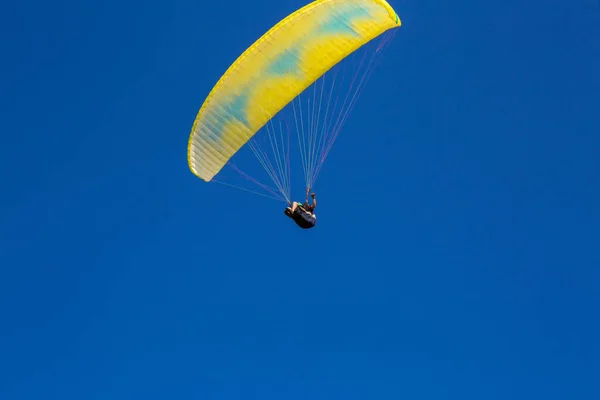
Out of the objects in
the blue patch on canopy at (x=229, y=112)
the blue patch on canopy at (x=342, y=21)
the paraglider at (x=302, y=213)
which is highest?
the blue patch on canopy at (x=342, y=21)

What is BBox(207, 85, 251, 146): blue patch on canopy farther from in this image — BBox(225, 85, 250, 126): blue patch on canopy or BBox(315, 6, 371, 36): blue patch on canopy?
BBox(315, 6, 371, 36): blue patch on canopy

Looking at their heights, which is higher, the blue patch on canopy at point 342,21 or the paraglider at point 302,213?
Answer: the blue patch on canopy at point 342,21

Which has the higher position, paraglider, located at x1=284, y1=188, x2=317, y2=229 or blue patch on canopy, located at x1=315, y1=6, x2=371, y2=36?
blue patch on canopy, located at x1=315, y1=6, x2=371, y2=36

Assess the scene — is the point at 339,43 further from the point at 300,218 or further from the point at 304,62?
the point at 300,218

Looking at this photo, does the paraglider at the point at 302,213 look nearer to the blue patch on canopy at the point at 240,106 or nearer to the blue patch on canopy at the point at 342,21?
the blue patch on canopy at the point at 240,106

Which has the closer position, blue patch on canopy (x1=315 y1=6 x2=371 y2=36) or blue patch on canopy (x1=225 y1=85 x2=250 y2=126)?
blue patch on canopy (x1=315 y1=6 x2=371 y2=36)

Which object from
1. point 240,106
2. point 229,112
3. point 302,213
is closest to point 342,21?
point 240,106

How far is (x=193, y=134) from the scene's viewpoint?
1136 inches

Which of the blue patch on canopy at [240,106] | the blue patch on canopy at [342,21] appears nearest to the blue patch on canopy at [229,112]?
the blue patch on canopy at [240,106]

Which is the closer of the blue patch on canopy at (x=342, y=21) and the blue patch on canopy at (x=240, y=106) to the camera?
the blue patch on canopy at (x=342, y=21)

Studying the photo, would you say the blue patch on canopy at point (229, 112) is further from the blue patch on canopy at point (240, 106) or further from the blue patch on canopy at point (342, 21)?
the blue patch on canopy at point (342, 21)

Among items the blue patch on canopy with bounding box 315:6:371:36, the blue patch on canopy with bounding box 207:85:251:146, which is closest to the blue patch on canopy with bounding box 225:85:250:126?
the blue patch on canopy with bounding box 207:85:251:146

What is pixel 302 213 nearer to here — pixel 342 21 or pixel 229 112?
pixel 229 112

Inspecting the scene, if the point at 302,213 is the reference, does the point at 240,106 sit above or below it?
above
